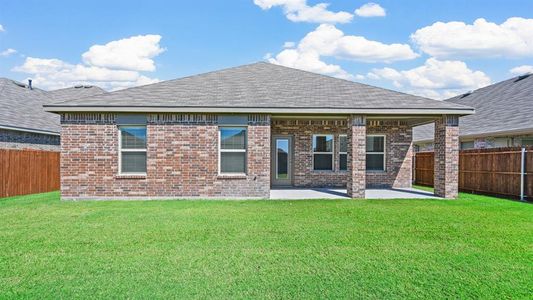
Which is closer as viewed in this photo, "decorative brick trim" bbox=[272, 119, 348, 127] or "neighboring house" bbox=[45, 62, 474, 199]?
"neighboring house" bbox=[45, 62, 474, 199]

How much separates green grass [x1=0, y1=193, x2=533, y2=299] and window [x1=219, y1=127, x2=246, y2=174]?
9.41ft

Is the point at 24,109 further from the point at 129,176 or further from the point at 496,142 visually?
the point at 496,142

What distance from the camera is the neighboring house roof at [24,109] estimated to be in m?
16.3

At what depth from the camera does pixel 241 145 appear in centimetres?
1252

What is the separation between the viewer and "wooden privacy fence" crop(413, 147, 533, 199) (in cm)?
1247

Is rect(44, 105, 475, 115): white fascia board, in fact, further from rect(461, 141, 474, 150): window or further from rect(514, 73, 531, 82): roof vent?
rect(514, 73, 531, 82): roof vent

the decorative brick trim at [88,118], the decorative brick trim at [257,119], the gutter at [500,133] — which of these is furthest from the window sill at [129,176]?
the gutter at [500,133]

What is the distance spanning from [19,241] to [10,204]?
6.04 metres

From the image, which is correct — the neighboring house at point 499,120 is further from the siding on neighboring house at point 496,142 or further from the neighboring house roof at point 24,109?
the neighboring house roof at point 24,109

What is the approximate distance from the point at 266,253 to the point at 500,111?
671 inches

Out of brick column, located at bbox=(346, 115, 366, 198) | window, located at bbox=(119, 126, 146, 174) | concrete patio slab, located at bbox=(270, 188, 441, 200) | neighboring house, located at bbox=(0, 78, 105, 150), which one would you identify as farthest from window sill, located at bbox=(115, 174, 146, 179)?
brick column, located at bbox=(346, 115, 366, 198)

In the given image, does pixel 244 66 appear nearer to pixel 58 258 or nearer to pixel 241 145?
pixel 241 145

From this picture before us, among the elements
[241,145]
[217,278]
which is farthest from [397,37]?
[217,278]

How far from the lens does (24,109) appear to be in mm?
18469
